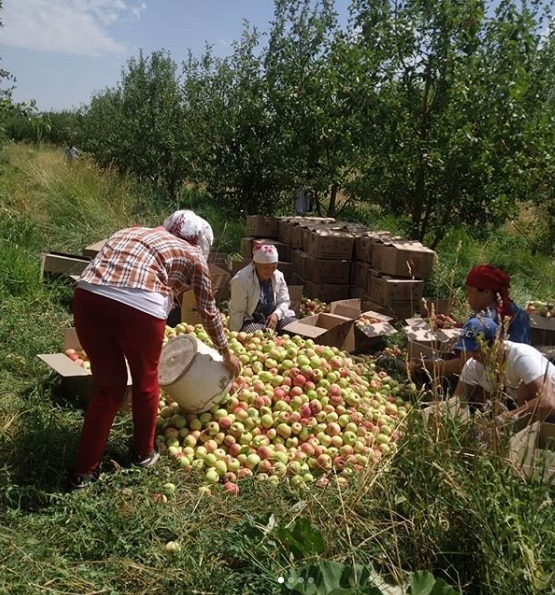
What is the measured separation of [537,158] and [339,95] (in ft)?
10.2

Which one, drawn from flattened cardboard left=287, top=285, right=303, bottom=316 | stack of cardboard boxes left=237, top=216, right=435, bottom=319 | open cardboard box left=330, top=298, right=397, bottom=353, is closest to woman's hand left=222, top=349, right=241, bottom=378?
open cardboard box left=330, top=298, right=397, bottom=353

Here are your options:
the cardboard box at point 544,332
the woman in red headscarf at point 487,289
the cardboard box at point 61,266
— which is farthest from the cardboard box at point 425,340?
the cardboard box at point 61,266

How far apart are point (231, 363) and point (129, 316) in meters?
0.88

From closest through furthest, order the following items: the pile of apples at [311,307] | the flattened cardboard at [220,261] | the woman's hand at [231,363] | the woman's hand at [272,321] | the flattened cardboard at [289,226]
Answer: the woman's hand at [231,363] < the woman's hand at [272,321] < the pile of apples at [311,307] < the flattened cardboard at [220,261] < the flattened cardboard at [289,226]

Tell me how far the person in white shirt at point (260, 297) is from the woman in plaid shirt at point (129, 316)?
2.04m

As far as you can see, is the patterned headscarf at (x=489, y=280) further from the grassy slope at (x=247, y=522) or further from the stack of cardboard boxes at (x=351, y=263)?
the stack of cardboard boxes at (x=351, y=263)

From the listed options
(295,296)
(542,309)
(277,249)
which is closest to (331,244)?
(295,296)

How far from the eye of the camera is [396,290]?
646 cm

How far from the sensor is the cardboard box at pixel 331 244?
7.11 metres

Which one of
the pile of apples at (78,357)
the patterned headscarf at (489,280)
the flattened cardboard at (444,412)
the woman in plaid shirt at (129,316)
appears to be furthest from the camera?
the pile of apples at (78,357)

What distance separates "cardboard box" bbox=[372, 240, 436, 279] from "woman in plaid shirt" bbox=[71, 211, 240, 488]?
3.24m

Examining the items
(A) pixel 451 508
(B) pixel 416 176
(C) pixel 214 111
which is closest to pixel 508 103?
(B) pixel 416 176

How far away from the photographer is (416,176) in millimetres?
8281

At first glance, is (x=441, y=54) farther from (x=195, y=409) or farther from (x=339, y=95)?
(x=195, y=409)
